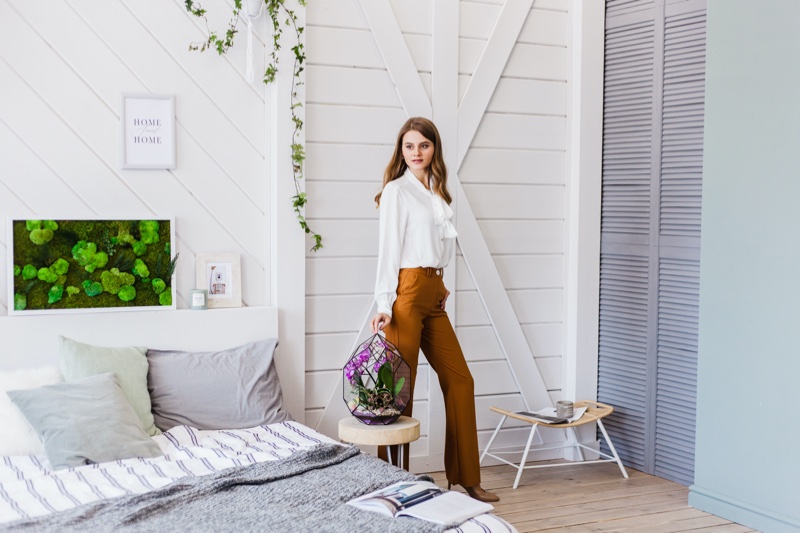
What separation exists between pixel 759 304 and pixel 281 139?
222cm

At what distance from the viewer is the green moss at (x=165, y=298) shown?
12.7 feet

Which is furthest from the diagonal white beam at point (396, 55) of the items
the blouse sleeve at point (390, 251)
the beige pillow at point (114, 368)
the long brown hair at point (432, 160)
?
the beige pillow at point (114, 368)

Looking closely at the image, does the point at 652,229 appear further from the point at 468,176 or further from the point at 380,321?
the point at 380,321

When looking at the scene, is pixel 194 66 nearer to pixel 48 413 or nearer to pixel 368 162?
pixel 368 162

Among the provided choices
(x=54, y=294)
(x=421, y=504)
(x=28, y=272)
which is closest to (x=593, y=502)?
(x=421, y=504)

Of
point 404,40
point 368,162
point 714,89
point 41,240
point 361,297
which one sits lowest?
point 361,297

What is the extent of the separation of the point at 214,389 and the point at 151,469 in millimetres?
722

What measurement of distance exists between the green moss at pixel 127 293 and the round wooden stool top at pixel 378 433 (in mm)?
1082

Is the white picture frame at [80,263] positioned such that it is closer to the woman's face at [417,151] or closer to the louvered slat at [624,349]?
the woman's face at [417,151]

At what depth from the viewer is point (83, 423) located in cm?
310

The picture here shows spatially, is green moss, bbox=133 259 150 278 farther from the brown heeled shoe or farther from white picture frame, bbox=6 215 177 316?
the brown heeled shoe

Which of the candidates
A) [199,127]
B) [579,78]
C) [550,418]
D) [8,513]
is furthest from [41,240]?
[579,78]

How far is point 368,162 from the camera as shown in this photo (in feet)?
14.1

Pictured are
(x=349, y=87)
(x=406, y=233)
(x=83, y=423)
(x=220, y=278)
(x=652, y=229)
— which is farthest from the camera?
(x=652, y=229)
